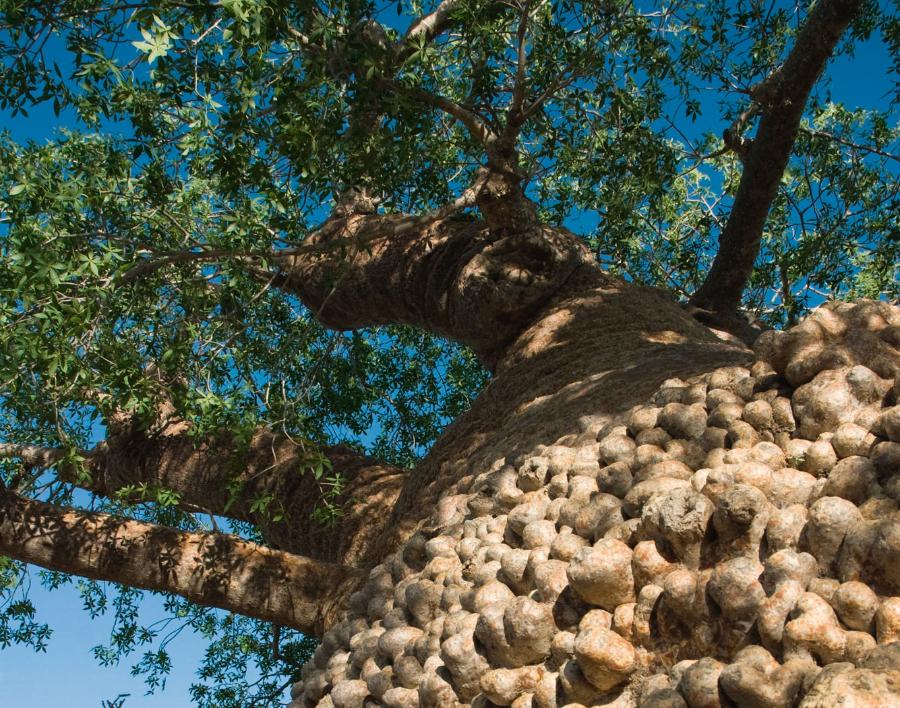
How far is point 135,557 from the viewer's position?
489 centimetres

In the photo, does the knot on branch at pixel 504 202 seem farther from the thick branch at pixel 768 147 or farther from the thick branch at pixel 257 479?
the thick branch at pixel 257 479

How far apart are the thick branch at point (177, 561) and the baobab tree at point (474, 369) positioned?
0.05 feet

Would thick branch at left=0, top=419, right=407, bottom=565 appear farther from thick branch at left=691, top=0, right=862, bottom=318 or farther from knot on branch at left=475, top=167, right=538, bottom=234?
thick branch at left=691, top=0, right=862, bottom=318

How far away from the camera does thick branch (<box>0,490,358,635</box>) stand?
4566mm

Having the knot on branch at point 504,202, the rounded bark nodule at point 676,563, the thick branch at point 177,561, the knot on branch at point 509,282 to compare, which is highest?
the knot on branch at point 504,202

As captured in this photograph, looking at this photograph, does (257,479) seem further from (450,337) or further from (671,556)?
(671,556)

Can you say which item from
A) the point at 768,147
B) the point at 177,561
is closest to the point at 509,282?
the point at 768,147

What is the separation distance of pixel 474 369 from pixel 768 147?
12.4 feet

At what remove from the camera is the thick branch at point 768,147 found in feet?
18.3

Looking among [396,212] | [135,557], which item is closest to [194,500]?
[135,557]

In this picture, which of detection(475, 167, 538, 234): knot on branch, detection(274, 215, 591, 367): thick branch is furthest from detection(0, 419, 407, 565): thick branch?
detection(475, 167, 538, 234): knot on branch

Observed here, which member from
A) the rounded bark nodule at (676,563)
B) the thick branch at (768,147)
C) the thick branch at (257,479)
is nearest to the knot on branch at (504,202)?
the thick branch at (768,147)

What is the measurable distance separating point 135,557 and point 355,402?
138 inches

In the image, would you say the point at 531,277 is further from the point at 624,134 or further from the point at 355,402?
the point at 355,402
